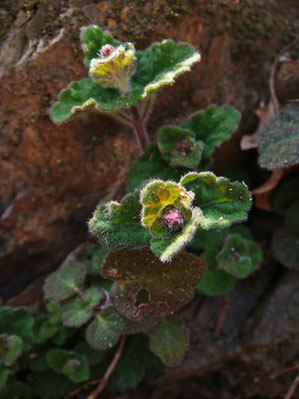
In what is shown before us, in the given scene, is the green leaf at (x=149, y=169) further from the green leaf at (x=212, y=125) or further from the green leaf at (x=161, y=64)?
the green leaf at (x=161, y=64)

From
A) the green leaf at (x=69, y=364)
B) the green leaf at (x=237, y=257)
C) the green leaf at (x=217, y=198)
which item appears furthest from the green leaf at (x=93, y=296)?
the green leaf at (x=217, y=198)

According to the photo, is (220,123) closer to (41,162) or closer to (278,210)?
(278,210)

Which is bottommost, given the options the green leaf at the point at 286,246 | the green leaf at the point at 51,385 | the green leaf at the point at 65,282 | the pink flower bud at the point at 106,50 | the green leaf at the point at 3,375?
the green leaf at the point at 286,246

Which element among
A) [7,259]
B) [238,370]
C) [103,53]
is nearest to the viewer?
[103,53]

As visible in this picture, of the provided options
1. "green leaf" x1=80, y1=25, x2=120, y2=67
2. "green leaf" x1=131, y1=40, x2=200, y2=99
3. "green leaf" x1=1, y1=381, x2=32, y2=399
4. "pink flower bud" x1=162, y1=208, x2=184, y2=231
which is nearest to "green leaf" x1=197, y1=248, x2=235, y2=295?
"pink flower bud" x1=162, y1=208, x2=184, y2=231

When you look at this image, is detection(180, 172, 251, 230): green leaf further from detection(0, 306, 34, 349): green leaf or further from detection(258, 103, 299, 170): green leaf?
detection(0, 306, 34, 349): green leaf

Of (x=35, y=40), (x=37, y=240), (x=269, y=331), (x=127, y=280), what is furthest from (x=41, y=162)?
(x=269, y=331)

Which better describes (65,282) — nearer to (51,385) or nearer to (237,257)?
(51,385)
